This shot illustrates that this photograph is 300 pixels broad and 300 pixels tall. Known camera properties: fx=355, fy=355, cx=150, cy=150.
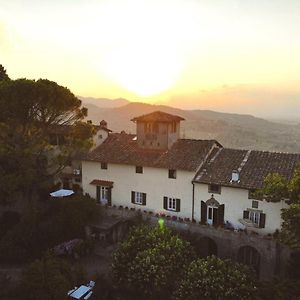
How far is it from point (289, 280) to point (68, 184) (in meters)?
27.0

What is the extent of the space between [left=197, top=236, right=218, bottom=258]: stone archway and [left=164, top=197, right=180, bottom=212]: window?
4.13 metres

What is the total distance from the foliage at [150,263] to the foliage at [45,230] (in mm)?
8217

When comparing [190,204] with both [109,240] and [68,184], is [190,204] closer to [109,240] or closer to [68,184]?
[109,240]

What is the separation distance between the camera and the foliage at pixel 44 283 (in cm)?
2252

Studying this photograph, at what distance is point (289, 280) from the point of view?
24.2 meters

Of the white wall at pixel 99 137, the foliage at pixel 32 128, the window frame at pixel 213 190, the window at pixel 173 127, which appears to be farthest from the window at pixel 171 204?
the white wall at pixel 99 137

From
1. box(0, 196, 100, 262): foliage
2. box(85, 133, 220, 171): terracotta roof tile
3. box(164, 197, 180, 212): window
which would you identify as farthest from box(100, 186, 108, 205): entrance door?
box(164, 197, 180, 212): window

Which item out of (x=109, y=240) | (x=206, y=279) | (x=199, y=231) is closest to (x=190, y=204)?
(x=199, y=231)

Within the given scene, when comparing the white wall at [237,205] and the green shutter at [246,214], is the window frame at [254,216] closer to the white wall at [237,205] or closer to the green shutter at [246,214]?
the green shutter at [246,214]

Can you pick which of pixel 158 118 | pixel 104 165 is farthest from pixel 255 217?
pixel 104 165

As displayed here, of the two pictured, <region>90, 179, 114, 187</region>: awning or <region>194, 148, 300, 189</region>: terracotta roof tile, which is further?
<region>90, 179, 114, 187</region>: awning

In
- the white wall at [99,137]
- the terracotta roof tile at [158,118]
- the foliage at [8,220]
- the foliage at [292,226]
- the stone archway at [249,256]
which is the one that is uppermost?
the terracotta roof tile at [158,118]

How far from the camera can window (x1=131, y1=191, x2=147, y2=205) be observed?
35.6 meters

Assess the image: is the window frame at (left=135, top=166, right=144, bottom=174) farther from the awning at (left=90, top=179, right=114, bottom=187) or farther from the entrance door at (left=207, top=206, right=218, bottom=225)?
the entrance door at (left=207, top=206, right=218, bottom=225)
